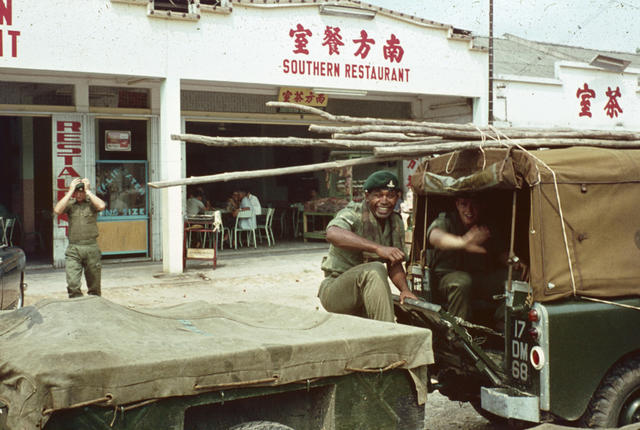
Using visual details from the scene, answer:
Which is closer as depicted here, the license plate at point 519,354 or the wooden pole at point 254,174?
the license plate at point 519,354

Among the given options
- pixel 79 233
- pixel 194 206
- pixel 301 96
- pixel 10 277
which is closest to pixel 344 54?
pixel 301 96

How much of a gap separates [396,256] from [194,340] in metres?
2.12

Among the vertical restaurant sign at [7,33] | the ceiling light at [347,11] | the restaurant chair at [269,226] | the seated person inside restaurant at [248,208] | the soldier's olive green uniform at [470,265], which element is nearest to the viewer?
the soldier's olive green uniform at [470,265]

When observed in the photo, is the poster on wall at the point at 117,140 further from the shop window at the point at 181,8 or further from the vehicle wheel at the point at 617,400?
the vehicle wheel at the point at 617,400

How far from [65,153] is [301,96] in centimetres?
530

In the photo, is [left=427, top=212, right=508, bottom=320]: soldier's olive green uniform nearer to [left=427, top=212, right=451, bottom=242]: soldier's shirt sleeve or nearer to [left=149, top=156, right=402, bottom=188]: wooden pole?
[left=427, top=212, right=451, bottom=242]: soldier's shirt sleeve

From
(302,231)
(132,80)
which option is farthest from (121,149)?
(302,231)

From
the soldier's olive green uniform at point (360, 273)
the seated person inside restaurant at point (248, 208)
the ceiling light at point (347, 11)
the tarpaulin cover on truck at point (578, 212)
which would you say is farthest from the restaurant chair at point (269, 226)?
the tarpaulin cover on truck at point (578, 212)

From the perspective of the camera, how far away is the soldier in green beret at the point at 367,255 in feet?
16.1

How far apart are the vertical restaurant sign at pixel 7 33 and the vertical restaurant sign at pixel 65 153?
245cm

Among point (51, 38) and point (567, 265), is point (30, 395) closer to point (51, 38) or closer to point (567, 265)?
point (567, 265)

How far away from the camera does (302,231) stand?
20094mm

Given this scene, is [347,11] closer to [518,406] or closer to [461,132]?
[461,132]

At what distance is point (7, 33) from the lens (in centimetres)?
1170
